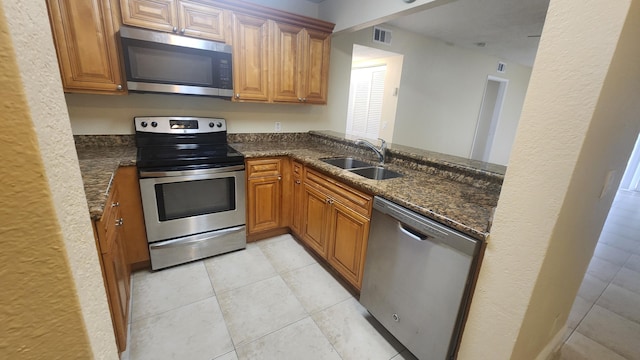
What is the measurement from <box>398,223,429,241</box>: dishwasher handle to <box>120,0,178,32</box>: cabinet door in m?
2.21

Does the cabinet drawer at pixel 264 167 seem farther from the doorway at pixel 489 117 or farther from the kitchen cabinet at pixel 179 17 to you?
the doorway at pixel 489 117

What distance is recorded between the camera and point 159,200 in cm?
204

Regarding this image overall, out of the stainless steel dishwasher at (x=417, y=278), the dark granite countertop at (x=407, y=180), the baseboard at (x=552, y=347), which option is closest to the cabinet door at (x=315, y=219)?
the dark granite countertop at (x=407, y=180)

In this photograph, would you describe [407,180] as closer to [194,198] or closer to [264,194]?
[264,194]

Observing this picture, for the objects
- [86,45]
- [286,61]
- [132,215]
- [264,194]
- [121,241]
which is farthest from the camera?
[286,61]

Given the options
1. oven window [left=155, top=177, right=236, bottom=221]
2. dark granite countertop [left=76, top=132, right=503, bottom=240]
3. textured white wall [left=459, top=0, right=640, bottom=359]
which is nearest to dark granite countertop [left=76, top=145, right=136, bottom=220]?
dark granite countertop [left=76, top=132, right=503, bottom=240]

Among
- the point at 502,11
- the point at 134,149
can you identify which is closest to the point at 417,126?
the point at 502,11

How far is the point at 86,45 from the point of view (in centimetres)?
189

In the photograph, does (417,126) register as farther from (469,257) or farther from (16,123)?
(16,123)

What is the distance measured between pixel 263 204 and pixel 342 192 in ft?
3.20

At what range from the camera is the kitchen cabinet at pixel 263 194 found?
2.45 meters

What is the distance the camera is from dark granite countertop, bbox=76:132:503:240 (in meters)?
1.26

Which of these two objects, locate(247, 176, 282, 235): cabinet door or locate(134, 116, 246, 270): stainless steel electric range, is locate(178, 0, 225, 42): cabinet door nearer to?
locate(134, 116, 246, 270): stainless steel electric range

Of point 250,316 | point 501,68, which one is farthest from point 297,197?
point 501,68
